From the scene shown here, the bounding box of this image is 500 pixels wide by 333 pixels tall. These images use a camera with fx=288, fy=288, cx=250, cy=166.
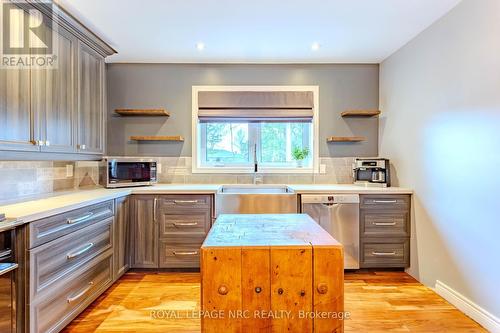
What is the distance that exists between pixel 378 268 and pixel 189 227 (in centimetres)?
208

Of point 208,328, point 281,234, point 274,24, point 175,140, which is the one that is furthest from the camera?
point 175,140

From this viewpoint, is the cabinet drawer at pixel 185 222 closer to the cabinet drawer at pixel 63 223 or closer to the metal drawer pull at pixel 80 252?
the cabinet drawer at pixel 63 223

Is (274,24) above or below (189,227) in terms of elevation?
above

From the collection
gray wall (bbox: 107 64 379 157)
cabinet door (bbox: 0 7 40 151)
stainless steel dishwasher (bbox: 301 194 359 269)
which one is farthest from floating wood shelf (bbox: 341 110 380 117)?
cabinet door (bbox: 0 7 40 151)

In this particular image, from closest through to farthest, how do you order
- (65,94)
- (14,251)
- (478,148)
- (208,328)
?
(208,328)
(14,251)
(478,148)
(65,94)

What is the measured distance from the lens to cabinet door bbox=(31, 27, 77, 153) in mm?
2115

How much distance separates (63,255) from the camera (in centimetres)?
193

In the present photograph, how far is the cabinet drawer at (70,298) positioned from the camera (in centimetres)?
172

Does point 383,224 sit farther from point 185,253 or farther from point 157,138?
point 157,138

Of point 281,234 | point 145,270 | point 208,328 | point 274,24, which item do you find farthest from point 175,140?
point 208,328

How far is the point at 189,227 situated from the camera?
298 cm

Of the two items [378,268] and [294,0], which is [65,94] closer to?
[294,0]

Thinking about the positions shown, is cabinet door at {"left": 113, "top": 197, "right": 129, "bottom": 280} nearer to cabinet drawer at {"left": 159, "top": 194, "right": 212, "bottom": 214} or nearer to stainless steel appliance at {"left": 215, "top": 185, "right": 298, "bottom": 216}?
cabinet drawer at {"left": 159, "top": 194, "right": 212, "bottom": 214}

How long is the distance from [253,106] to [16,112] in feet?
7.64
